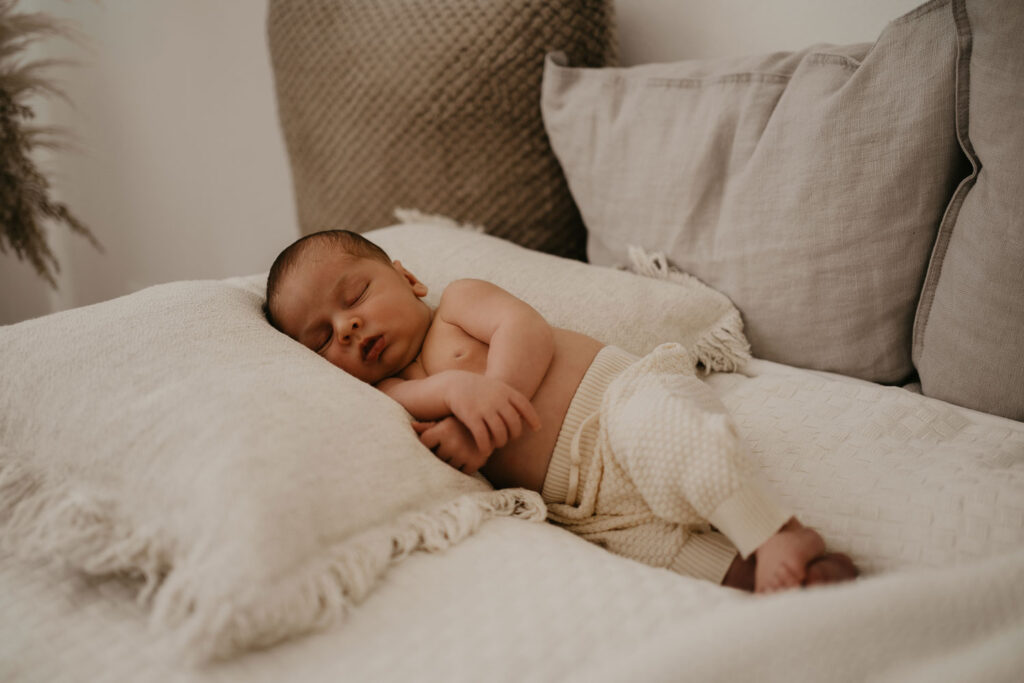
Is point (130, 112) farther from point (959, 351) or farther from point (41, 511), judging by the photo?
point (959, 351)

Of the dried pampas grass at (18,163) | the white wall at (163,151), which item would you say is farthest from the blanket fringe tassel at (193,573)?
the white wall at (163,151)

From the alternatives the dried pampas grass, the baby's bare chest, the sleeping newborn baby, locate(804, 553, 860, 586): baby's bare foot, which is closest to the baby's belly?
the sleeping newborn baby

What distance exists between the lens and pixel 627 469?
0.76 meters

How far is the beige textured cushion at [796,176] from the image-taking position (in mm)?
906

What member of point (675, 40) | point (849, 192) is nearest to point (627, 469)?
point (849, 192)

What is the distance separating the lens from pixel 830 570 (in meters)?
0.64

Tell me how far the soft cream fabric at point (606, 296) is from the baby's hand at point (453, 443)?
0.31 m

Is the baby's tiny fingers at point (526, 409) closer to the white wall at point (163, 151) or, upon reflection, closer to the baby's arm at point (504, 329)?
the baby's arm at point (504, 329)

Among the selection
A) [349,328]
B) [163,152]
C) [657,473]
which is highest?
[163,152]

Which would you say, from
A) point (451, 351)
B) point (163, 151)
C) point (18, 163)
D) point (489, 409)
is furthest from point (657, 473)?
point (163, 151)

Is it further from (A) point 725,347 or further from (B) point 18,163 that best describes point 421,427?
(B) point 18,163

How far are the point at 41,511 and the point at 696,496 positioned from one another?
2.20 feet

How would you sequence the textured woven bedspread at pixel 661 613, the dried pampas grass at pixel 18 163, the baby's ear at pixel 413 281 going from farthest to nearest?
the dried pampas grass at pixel 18 163 → the baby's ear at pixel 413 281 → the textured woven bedspread at pixel 661 613

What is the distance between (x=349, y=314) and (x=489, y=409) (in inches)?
11.0
